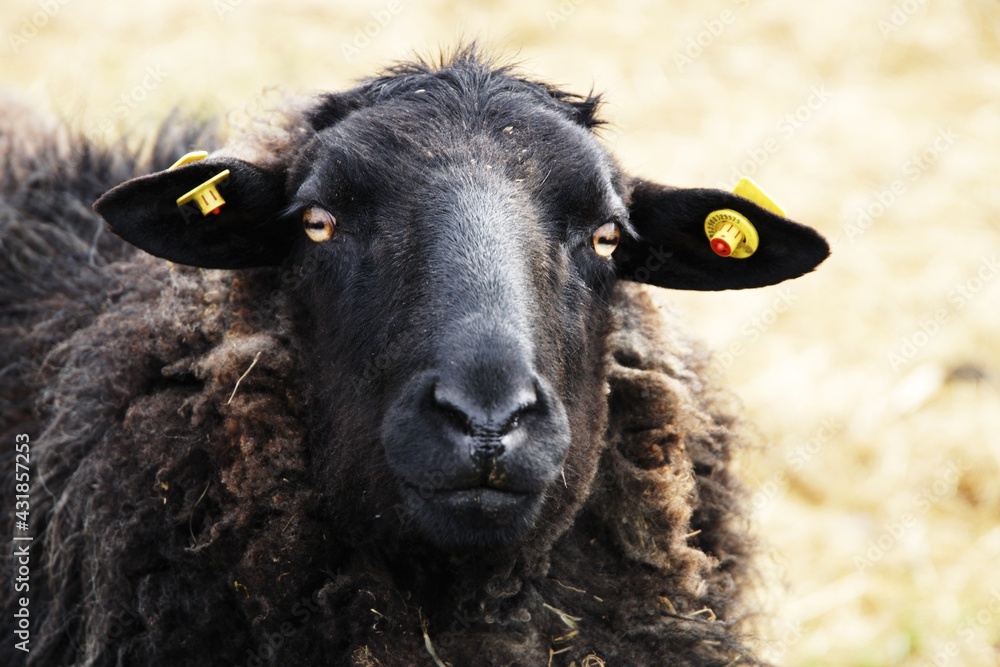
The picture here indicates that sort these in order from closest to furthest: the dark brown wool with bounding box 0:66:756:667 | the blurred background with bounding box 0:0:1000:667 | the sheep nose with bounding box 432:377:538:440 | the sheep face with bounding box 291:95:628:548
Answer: the sheep nose with bounding box 432:377:538:440 < the sheep face with bounding box 291:95:628:548 < the dark brown wool with bounding box 0:66:756:667 < the blurred background with bounding box 0:0:1000:667

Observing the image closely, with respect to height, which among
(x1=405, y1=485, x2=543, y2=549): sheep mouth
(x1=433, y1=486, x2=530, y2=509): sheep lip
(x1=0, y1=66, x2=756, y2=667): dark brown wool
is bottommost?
(x1=0, y1=66, x2=756, y2=667): dark brown wool

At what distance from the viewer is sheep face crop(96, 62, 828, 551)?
9.54 ft

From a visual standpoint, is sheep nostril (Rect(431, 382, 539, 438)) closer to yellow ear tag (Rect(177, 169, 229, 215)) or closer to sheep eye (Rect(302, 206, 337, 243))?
sheep eye (Rect(302, 206, 337, 243))

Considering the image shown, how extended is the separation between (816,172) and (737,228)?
23.5 ft

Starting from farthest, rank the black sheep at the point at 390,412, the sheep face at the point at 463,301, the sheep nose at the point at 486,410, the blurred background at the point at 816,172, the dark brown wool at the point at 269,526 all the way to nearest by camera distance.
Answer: the blurred background at the point at 816,172
the dark brown wool at the point at 269,526
the black sheep at the point at 390,412
the sheep face at the point at 463,301
the sheep nose at the point at 486,410

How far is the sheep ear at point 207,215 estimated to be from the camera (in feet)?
11.7

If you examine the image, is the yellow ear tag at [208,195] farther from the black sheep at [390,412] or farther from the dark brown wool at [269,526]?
the dark brown wool at [269,526]

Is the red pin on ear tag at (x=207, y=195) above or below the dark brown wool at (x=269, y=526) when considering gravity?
above

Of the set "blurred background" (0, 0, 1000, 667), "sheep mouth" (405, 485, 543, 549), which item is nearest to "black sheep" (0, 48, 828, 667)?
"sheep mouth" (405, 485, 543, 549)

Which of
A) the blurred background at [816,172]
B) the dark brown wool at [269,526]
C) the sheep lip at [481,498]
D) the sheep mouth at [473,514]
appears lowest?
the blurred background at [816,172]

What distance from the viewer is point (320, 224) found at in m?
3.53

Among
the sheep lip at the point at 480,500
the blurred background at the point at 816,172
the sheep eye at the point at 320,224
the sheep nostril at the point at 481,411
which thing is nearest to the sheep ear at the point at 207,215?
the sheep eye at the point at 320,224

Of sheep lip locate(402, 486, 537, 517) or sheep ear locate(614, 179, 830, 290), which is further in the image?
sheep ear locate(614, 179, 830, 290)

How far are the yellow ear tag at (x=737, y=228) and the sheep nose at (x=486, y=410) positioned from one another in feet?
4.44
